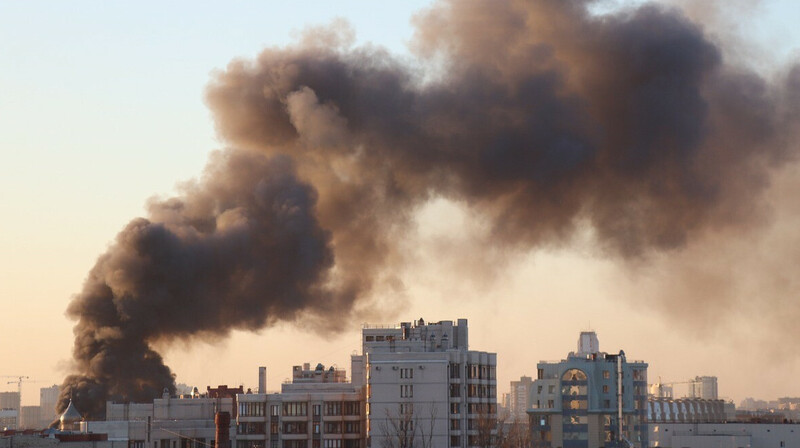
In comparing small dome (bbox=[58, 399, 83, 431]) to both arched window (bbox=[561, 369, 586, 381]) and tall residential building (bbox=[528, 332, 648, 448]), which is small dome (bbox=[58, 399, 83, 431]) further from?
arched window (bbox=[561, 369, 586, 381])

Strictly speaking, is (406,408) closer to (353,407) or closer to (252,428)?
(353,407)

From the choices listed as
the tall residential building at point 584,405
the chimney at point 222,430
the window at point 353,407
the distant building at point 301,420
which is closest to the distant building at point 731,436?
the tall residential building at point 584,405

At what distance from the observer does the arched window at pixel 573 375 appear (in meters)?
116

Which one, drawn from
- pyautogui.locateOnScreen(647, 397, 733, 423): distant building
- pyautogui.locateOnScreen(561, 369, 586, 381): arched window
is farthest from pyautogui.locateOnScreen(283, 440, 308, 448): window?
pyautogui.locateOnScreen(647, 397, 733, 423): distant building

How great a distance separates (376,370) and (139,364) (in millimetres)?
19278

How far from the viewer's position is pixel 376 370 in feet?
293

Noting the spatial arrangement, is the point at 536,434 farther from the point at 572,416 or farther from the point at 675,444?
the point at 675,444

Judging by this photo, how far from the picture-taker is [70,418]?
3484 inches

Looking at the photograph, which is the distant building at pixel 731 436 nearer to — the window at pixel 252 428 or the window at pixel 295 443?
the window at pixel 295 443

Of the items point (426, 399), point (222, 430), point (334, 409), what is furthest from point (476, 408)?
point (222, 430)

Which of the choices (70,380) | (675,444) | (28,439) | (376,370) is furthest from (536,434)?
(28,439)

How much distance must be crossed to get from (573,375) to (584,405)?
2619 mm

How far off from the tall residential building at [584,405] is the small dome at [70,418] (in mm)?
39263

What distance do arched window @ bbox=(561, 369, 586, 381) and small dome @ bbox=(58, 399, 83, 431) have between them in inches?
1621
